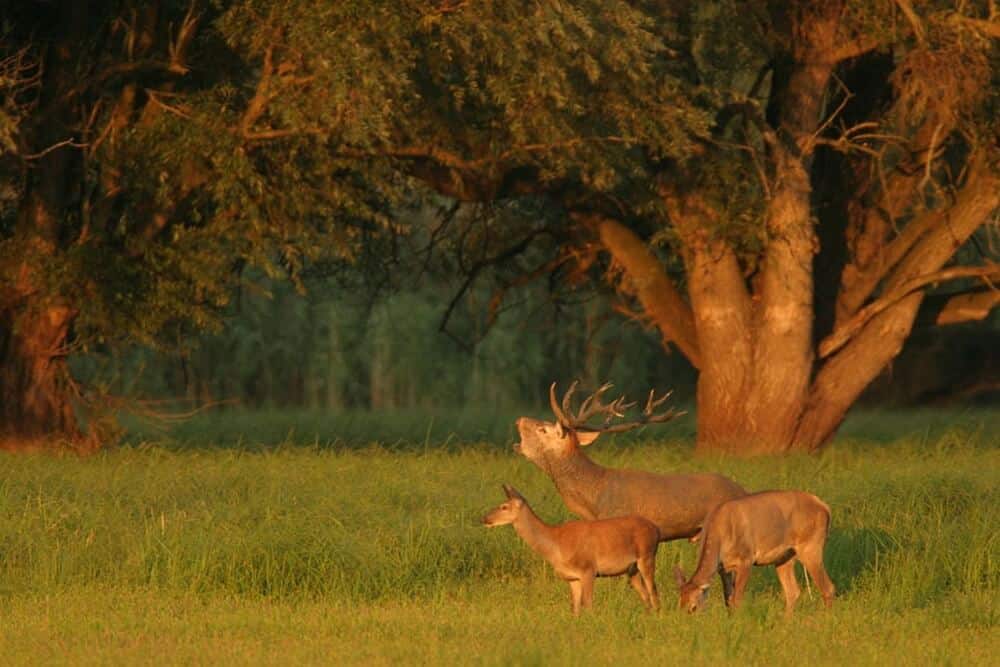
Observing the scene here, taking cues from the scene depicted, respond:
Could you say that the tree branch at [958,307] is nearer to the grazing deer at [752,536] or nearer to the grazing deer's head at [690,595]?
the grazing deer at [752,536]

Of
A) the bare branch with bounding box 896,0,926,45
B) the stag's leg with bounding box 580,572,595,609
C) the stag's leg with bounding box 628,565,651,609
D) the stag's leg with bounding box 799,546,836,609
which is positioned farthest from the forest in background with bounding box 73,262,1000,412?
the stag's leg with bounding box 580,572,595,609

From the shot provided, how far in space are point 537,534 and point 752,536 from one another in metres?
1.23

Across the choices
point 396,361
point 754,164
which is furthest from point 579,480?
point 396,361

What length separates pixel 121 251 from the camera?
19.9m

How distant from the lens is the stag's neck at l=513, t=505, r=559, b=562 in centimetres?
1062

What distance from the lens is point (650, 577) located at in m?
10.6

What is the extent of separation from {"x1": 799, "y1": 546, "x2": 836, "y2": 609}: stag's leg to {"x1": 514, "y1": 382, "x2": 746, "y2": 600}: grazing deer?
843mm

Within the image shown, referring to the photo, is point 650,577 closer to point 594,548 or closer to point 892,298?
point 594,548

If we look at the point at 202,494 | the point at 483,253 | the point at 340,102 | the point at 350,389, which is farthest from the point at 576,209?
the point at 350,389

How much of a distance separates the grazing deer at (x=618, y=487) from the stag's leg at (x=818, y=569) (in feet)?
2.76

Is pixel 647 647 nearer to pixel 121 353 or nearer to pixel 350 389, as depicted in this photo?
pixel 121 353

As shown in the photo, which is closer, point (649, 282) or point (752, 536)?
point (752, 536)

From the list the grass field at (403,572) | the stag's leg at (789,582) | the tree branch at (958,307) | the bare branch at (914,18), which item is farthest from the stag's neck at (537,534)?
the tree branch at (958,307)

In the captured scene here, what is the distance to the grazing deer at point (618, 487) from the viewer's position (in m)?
11.8
